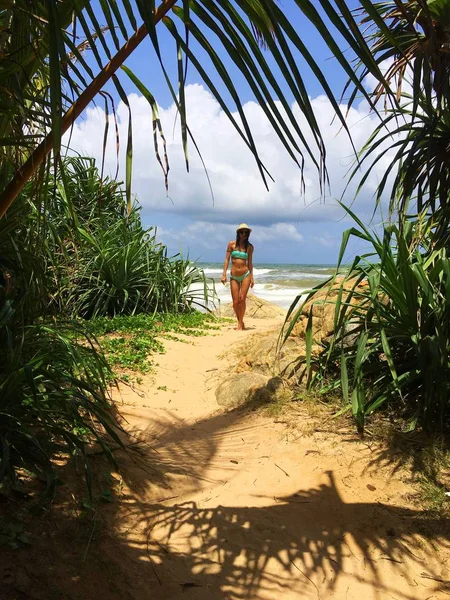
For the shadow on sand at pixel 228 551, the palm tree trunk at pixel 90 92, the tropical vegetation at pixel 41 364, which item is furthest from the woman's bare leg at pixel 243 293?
the palm tree trunk at pixel 90 92

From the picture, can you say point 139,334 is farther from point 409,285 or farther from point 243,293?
point 409,285

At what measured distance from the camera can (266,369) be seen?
5.10 m

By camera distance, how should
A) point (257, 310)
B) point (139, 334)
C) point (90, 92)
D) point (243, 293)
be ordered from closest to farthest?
1. point (90, 92)
2. point (139, 334)
3. point (243, 293)
4. point (257, 310)

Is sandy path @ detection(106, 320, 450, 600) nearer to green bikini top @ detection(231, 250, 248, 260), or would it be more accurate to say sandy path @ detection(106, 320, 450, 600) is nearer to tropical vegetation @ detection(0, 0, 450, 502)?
tropical vegetation @ detection(0, 0, 450, 502)

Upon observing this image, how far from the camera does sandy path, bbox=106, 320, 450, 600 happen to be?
8.03 ft

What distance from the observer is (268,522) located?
2906mm

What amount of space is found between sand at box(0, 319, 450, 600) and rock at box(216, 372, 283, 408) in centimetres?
44

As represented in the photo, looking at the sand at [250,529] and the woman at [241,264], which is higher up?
the woman at [241,264]

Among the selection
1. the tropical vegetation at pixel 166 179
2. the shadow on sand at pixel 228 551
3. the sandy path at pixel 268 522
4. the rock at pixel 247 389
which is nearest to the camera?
the tropical vegetation at pixel 166 179

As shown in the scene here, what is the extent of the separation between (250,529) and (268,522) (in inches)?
4.7

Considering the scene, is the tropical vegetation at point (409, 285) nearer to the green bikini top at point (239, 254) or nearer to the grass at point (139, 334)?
the grass at point (139, 334)

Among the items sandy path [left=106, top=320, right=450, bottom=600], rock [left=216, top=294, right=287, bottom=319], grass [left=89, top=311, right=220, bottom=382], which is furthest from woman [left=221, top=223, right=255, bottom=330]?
→ sandy path [left=106, top=320, right=450, bottom=600]

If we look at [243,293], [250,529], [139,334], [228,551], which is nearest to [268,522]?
[250,529]

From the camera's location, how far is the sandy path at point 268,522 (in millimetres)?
2447
